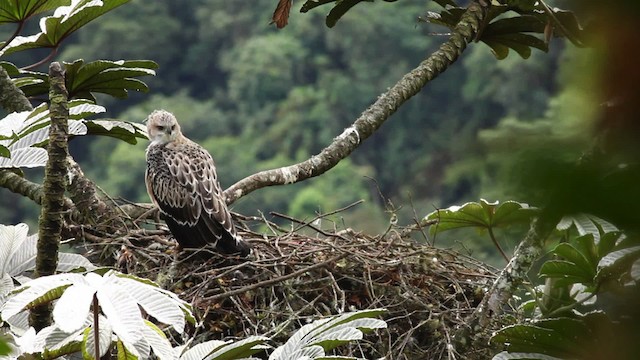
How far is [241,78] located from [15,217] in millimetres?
15535

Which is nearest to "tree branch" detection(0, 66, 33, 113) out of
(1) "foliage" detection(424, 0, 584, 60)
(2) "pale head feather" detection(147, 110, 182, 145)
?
(2) "pale head feather" detection(147, 110, 182, 145)

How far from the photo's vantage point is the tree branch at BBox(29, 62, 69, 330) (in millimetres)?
1848

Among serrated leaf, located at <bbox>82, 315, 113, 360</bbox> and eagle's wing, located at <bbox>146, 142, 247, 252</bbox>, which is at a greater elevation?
serrated leaf, located at <bbox>82, 315, 113, 360</bbox>

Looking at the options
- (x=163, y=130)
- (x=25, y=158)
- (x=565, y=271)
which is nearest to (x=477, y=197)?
(x=565, y=271)

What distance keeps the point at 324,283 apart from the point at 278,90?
42.3 metres

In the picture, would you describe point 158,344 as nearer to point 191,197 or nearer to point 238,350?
point 238,350

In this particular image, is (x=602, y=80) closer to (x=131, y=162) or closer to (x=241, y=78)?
(x=131, y=162)

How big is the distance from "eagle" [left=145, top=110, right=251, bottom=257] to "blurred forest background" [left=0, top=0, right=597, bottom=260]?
70.0 feet

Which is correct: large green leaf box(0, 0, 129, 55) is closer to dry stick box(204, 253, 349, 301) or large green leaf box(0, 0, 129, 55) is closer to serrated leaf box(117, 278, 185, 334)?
dry stick box(204, 253, 349, 301)

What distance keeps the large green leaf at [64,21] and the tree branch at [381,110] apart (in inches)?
38.6

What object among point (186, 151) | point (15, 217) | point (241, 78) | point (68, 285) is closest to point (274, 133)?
point (241, 78)

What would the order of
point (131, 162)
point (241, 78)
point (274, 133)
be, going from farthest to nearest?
1. point (241, 78)
2. point (274, 133)
3. point (131, 162)

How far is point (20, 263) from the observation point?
7.95 feet

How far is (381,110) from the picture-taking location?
3.91 m
